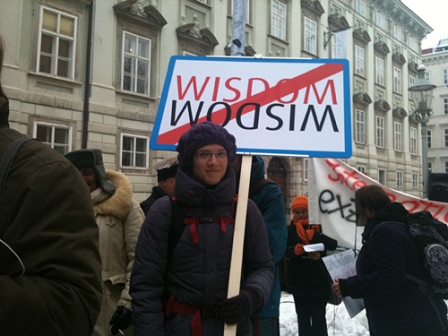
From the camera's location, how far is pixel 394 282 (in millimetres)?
2715

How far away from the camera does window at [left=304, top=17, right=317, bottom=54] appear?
20719mm

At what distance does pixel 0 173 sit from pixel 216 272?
47.2 inches

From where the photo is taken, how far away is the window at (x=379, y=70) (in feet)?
84.5

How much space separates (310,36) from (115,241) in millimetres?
19804

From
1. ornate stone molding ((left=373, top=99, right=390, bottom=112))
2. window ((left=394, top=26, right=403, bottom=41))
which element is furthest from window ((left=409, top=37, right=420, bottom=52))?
ornate stone molding ((left=373, top=99, right=390, bottom=112))

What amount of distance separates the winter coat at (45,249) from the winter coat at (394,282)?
213cm

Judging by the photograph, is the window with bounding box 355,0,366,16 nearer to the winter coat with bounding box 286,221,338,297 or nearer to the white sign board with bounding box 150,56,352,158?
the winter coat with bounding box 286,221,338,297

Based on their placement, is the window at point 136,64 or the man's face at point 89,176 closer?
the man's face at point 89,176

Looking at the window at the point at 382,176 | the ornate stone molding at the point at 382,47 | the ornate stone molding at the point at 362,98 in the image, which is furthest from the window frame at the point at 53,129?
the ornate stone molding at the point at 382,47

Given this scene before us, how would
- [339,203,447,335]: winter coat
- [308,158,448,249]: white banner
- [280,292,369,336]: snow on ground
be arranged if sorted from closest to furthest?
1. [339,203,447,335]: winter coat
2. [308,158,448,249]: white banner
3. [280,292,369,336]: snow on ground

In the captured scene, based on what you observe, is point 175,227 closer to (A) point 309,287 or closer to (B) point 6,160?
(B) point 6,160

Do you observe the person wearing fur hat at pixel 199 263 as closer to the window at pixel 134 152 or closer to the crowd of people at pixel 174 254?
the crowd of people at pixel 174 254

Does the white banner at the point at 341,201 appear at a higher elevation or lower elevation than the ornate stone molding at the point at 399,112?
lower

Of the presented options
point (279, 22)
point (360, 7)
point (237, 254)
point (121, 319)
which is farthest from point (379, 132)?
point (237, 254)
